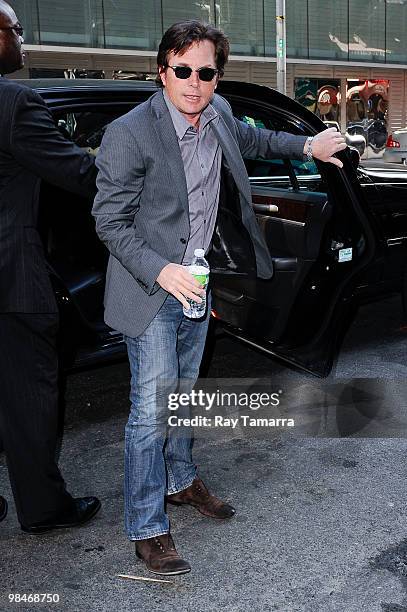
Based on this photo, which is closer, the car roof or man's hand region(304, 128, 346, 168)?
man's hand region(304, 128, 346, 168)

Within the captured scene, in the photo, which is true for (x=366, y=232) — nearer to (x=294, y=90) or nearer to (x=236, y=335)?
(x=236, y=335)

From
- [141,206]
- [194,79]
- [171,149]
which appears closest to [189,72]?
[194,79]

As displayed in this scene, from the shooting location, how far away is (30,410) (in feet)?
9.09

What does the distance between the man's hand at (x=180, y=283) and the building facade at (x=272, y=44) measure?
17891 mm

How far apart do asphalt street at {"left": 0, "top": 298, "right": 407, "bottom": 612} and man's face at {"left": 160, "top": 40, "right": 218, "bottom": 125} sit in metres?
1.60

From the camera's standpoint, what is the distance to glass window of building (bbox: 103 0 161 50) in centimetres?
2002

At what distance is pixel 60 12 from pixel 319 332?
17.7 m

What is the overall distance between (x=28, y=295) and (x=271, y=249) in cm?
204

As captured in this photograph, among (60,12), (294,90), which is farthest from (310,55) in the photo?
(60,12)

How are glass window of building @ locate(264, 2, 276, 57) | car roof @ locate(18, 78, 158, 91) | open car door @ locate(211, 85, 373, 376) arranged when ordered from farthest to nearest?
glass window of building @ locate(264, 2, 276, 57) < open car door @ locate(211, 85, 373, 376) < car roof @ locate(18, 78, 158, 91)

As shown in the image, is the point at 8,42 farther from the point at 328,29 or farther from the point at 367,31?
the point at 367,31

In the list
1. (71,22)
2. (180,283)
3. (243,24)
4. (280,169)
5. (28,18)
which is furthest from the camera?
(243,24)

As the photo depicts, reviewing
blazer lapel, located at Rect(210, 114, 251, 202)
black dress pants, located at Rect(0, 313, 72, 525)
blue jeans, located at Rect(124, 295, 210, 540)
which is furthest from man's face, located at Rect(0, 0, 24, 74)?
blue jeans, located at Rect(124, 295, 210, 540)

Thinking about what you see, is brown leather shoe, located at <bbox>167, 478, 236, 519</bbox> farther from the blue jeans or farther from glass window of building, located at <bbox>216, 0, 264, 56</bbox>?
glass window of building, located at <bbox>216, 0, 264, 56</bbox>
